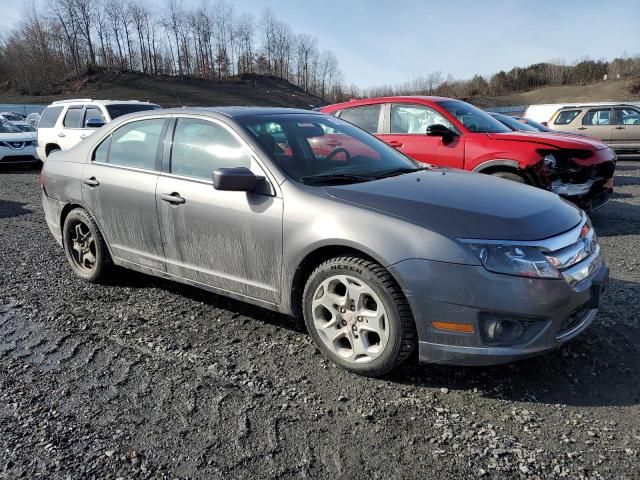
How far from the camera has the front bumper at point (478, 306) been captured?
8.23 feet

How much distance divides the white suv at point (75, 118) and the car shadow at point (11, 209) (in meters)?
2.92

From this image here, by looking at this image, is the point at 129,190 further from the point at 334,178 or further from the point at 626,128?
the point at 626,128

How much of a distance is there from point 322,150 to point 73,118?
413 inches

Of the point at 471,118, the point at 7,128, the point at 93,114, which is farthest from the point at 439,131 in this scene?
the point at 7,128

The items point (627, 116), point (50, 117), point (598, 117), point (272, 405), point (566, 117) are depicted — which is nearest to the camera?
point (272, 405)

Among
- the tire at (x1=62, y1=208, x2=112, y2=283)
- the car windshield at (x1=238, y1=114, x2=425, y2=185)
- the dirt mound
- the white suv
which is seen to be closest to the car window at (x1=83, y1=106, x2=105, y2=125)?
the white suv

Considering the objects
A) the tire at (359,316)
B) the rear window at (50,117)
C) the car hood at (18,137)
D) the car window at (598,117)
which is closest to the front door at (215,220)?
the tire at (359,316)

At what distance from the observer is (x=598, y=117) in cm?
1469

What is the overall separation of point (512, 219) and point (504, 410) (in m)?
1.01

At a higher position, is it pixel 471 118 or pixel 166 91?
pixel 166 91

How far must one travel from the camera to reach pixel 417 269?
2.61 metres

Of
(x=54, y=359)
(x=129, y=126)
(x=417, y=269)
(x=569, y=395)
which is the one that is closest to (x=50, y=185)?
(x=129, y=126)

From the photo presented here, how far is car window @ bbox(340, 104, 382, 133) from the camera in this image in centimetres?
743

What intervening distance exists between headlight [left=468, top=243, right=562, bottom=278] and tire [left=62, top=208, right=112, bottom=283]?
3.27m
